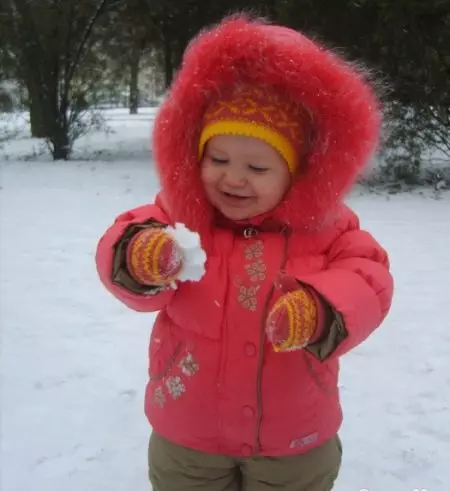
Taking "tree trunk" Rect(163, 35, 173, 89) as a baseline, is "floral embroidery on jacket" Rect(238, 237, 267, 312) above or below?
above

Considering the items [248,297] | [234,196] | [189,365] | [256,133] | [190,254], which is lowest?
[189,365]

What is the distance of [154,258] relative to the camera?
1.46 metres

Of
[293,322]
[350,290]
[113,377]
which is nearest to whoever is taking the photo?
[293,322]

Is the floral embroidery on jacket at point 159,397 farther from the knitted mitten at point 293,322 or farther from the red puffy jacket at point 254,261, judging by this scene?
the knitted mitten at point 293,322

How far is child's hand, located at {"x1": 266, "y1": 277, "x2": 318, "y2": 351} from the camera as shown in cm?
139

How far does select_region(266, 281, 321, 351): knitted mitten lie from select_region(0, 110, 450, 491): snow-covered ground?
1443mm

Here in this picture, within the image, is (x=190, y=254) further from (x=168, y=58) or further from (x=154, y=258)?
(x=168, y=58)

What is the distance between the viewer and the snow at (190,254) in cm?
153

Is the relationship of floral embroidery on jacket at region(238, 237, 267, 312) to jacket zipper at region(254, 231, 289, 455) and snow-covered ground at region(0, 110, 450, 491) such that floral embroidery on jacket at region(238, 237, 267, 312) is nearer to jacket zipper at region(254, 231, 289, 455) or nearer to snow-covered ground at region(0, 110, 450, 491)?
jacket zipper at region(254, 231, 289, 455)

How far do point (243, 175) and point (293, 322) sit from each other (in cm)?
40

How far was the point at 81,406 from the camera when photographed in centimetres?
319

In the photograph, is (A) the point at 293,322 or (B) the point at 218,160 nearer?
(A) the point at 293,322

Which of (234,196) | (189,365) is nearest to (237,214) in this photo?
(234,196)

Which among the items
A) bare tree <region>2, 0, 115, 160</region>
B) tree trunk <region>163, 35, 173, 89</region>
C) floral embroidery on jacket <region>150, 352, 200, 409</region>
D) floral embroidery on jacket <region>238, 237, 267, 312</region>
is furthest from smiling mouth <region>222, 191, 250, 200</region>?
tree trunk <region>163, 35, 173, 89</region>
